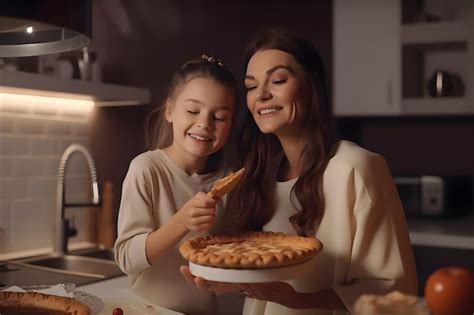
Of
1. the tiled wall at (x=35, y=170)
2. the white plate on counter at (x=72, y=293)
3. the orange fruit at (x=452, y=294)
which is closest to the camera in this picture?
the orange fruit at (x=452, y=294)

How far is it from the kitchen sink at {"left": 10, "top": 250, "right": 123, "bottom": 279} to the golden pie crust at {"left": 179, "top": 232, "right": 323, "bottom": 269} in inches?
8.1

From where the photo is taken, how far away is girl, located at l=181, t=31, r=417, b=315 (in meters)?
0.60

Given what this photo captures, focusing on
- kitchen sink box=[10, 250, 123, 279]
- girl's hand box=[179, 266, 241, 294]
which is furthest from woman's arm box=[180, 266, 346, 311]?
kitchen sink box=[10, 250, 123, 279]

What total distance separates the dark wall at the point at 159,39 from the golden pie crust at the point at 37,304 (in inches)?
4.9

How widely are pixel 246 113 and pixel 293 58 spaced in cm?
8

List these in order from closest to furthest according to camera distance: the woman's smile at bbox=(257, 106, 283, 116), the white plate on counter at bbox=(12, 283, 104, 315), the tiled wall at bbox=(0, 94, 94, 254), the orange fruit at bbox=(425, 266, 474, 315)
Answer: the orange fruit at bbox=(425, 266, 474, 315), the woman's smile at bbox=(257, 106, 283, 116), the white plate on counter at bbox=(12, 283, 104, 315), the tiled wall at bbox=(0, 94, 94, 254)

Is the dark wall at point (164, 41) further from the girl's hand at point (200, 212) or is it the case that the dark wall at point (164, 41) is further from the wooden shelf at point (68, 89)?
the girl's hand at point (200, 212)

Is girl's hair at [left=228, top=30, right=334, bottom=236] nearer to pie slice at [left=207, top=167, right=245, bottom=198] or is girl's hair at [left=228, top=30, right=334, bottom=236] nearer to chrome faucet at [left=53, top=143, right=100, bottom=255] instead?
pie slice at [left=207, top=167, right=245, bottom=198]

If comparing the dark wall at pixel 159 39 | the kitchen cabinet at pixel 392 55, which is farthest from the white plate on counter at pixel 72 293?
the kitchen cabinet at pixel 392 55

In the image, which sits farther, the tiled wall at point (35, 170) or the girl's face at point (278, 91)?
the tiled wall at point (35, 170)

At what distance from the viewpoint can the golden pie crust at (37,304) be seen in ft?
2.29

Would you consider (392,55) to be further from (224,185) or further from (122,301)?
(122,301)

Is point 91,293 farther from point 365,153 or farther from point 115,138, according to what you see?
point 365,153

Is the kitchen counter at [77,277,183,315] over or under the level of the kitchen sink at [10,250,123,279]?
under
